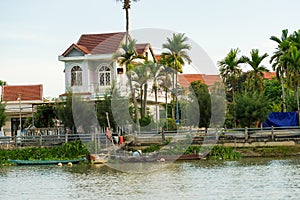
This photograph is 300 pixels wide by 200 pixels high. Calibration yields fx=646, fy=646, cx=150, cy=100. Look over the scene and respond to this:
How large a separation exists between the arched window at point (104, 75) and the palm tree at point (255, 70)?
36.5 ft

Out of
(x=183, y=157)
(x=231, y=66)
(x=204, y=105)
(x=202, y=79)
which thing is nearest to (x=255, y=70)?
(x=231, y=66)

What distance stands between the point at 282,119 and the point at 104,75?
48.1 feet

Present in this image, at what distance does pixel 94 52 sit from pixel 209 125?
12.5 metres

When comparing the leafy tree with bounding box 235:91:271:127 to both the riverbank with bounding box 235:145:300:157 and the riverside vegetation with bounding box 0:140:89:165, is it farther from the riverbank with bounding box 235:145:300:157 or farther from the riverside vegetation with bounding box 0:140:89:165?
the riverside vegetation with bounding box 0:140:89:165

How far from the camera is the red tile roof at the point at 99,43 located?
51719 millimetres

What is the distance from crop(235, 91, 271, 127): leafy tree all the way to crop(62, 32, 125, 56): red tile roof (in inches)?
496

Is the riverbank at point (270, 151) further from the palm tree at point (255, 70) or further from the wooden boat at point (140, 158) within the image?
the palm tree at point (255, 70)

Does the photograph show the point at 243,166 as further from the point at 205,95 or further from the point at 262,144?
the point at 205,95

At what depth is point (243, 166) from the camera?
3350cm

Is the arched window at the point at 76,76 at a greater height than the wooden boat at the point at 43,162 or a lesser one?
greater

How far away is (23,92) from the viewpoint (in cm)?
6388

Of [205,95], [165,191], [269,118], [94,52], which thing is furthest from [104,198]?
[94,52]

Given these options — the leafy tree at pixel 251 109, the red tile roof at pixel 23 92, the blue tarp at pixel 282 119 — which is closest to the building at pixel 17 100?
the red tile roof at pixel 23 92

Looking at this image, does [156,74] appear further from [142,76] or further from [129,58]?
[129,58]
